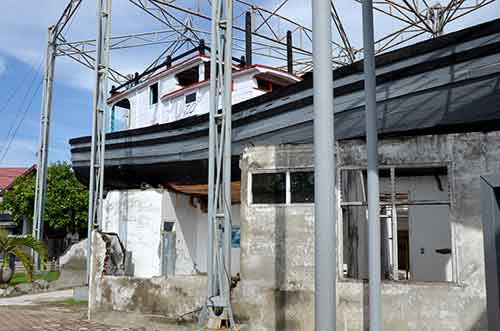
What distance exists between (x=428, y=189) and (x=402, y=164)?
4604 mm

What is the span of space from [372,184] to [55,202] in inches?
880

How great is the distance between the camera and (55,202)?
25.0 metres

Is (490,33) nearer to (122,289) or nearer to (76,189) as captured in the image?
(122,289)

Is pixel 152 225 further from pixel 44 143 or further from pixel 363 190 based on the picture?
pixel 44 143

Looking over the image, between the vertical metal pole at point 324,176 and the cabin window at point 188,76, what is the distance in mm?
11267

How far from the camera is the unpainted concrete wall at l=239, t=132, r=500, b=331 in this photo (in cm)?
648

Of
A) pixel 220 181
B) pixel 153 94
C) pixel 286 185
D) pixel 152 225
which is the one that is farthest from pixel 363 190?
pixel 153 94

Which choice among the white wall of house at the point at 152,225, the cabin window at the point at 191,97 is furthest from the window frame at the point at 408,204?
the cabin window at the point at 191,97

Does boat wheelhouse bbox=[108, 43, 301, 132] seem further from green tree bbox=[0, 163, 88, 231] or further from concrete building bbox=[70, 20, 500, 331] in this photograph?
green tree bbox=[0, 163, 88, 231]

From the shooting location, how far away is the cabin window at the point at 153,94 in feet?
53.7

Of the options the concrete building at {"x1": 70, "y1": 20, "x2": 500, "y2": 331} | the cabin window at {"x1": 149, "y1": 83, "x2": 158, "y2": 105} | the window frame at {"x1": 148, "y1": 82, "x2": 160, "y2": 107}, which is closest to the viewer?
the concrete building at {"x1": 70, "y1": 20, "x2": 500, "y2": 331}

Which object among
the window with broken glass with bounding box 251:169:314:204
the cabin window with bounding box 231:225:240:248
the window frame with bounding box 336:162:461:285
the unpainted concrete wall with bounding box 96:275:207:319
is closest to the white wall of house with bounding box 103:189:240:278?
the cabin window with bounding box 231:225:240:248

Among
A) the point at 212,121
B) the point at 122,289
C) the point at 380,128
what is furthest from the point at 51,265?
the point at 380,128

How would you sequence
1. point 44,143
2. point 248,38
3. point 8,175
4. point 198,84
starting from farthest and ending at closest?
point 8,175 < point 44,143 < point 248,38 < point 198,84
